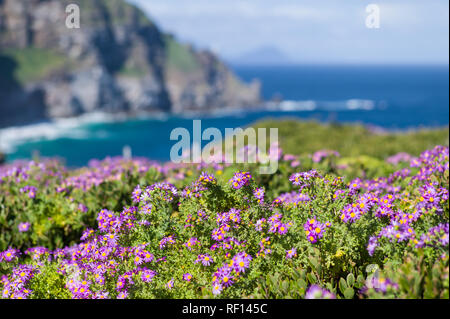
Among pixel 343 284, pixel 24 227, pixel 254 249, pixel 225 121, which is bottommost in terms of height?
pixel 343 284

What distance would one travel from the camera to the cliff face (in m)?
119

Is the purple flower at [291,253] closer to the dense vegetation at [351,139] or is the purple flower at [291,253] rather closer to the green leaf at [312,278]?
the green leaf at [312,278]

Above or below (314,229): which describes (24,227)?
below

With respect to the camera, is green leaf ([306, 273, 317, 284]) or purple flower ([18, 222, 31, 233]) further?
purple flower ([18, 222, 31, 233])

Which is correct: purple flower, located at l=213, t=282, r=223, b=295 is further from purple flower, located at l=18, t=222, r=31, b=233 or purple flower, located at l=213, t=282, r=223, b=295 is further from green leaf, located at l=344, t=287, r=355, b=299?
purple flower, located at l=18, t=222, r=31, b=233

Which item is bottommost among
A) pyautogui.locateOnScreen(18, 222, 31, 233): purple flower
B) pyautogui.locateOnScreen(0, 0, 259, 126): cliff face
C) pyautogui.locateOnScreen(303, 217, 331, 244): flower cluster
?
pyautogui.locateOnScreen(18, 222, 31, 233): purple flower

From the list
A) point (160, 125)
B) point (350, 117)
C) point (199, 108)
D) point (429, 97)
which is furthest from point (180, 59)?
point (429, 97)

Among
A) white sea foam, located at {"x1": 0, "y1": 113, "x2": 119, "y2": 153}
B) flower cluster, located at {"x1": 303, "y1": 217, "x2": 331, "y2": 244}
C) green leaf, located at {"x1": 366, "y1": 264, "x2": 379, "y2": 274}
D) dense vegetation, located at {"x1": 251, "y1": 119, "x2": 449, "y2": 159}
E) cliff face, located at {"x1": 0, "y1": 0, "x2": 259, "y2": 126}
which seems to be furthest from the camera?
cliff face, located at {"x1": 0, "y1": 0, "x2": 259, "y2": 126}

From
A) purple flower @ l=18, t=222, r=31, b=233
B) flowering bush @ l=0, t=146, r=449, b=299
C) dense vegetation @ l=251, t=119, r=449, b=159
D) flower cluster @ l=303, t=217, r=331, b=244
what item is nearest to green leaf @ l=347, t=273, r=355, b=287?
flowering bush @ l=0, t=146, r=449, b=299

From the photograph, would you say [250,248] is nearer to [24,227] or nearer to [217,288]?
[217,288]

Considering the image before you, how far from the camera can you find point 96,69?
13050cm

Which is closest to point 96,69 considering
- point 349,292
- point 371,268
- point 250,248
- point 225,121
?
point 225,121
